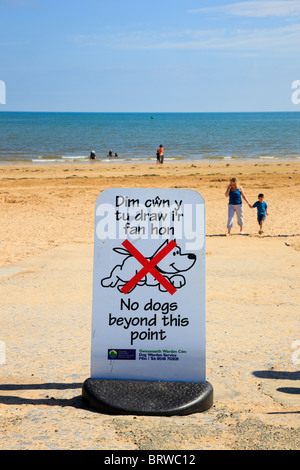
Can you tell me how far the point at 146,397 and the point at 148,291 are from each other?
0.90 meters

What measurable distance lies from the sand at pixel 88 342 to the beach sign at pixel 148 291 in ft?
1.59

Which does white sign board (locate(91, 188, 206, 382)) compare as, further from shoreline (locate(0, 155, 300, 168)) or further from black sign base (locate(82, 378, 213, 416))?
shoreline (locate(0, 155, 300, 168))

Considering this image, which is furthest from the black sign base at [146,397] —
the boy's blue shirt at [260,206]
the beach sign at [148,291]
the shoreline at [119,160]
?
the shoreline at [119,160]

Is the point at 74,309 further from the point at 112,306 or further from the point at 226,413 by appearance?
the point at 226,413

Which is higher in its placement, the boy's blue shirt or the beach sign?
the boy's blue shirt

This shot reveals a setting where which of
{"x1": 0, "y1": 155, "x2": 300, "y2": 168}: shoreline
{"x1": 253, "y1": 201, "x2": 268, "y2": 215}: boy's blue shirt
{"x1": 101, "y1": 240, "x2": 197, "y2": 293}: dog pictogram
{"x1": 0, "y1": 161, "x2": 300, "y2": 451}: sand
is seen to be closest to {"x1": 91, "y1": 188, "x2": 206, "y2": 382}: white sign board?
{"x1": 101, "y1": 240, "x2": 197, "y2": 293}: dog pictogram

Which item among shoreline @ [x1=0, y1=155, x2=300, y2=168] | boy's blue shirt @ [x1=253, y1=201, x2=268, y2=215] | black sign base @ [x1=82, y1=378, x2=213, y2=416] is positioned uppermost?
shoreline @ [x1=0, y1=155, x2=300, y2=168]

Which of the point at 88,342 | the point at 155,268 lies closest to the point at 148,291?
the point at 155,268

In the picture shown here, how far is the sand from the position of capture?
181 inches

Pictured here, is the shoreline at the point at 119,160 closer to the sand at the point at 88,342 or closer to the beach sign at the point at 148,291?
the sand at the point at 88,342

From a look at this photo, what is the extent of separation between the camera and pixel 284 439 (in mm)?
4492

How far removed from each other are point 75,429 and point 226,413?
129cm

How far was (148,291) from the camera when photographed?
17.6ft

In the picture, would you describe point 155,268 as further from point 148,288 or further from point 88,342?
point 88,342
